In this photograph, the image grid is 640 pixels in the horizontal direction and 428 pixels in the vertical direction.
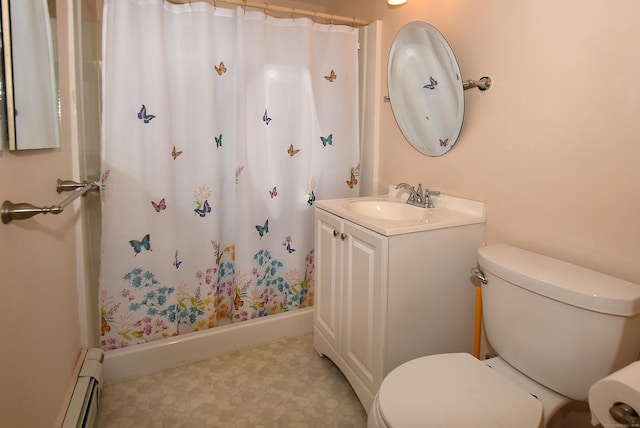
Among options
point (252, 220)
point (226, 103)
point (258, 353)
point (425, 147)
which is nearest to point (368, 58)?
point (425, 147)

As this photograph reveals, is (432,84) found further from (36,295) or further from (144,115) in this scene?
(36,295)

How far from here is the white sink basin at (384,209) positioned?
5.81 ft

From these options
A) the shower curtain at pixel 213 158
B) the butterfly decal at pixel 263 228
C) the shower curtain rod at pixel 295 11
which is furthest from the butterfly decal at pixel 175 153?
the shower curtain rod at pixel 295 11

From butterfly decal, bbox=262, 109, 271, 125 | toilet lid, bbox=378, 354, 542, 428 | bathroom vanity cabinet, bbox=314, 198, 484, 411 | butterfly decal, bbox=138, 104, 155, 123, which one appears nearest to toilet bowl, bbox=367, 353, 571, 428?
toilet lid, bbox=378, 354, 542, 428

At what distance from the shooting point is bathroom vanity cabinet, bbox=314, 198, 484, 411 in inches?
53.3

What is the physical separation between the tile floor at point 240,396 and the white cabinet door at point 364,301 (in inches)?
7.8

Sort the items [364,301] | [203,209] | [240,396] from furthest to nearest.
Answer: [203,209] < [240,396] < [364,301]

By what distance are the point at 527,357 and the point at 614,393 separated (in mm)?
559

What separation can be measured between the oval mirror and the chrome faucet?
0.18 metres

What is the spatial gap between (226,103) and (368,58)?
0.91m

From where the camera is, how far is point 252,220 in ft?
6.48

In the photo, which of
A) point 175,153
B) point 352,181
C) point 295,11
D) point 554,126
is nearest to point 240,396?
point 175,153

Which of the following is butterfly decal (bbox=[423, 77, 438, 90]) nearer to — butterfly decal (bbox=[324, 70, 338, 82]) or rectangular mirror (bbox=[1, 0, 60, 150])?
butterfly decal (bbox=[324, 70, 338, 82])

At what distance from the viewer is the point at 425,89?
5.57 ft
